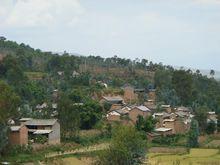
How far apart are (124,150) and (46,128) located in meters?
16.6

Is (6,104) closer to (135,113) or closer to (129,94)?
(135,113)

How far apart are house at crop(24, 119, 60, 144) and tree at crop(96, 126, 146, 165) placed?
1366 centimetres

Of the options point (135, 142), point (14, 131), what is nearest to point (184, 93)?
point (14, 131)

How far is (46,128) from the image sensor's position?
45.1m

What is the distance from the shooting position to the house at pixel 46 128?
1742 inches

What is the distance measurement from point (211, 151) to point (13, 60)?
2915 centimetres

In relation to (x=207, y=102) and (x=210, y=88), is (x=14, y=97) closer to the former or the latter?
(x=207, y=102)

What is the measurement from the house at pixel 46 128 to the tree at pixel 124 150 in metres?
13.7

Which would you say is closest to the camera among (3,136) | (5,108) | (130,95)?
(3,136)

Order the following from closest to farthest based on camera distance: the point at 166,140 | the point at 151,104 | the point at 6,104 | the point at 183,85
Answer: the point at 6,104
the point at 166,140
the point at 151,104
the point at 183,85

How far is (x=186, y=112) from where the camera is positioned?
2566 inches

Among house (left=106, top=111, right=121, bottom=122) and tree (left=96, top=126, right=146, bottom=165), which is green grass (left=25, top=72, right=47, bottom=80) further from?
tree (left=96, top=126, right=146, bottom=165)

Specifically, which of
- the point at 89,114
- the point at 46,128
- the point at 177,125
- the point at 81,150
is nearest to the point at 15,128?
the point at 46,128

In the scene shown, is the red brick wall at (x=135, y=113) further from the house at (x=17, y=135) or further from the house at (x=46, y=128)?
the house at (x=17, y=135)
